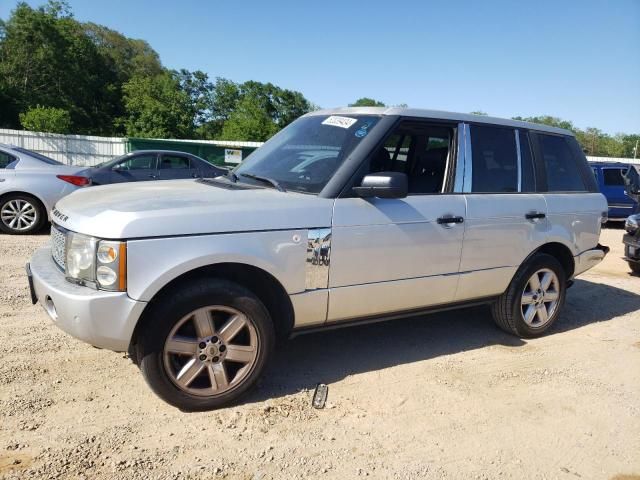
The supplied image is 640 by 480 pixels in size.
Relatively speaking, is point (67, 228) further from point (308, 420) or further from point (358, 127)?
point (358, 127)

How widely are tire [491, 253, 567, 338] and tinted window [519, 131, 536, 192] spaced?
2.09 feet

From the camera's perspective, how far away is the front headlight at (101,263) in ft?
8.91

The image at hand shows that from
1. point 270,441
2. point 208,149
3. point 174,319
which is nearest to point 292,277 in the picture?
point 174,319

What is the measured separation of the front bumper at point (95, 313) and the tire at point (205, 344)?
0.12 meters

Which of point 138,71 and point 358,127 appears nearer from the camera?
point 358,127

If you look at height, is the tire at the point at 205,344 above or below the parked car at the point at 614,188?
below

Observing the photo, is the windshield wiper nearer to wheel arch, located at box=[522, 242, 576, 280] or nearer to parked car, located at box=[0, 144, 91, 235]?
wheel arch, located at box=[522, 242, 576, 280]

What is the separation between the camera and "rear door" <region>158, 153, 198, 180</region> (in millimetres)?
11781

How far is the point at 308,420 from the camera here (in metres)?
3.11

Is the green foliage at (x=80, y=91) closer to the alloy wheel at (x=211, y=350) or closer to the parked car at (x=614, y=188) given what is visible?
the parked car at (x=614, y=188)

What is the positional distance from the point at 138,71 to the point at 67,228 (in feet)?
232

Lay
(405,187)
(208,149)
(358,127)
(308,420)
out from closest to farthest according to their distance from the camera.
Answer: (308,420)
(405,187)
(358,127)
(208,149)

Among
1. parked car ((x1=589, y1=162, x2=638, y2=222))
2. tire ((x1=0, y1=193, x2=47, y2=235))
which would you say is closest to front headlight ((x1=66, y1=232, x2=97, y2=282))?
tire ((x1=0, y1=193, x2=47, y2=235))

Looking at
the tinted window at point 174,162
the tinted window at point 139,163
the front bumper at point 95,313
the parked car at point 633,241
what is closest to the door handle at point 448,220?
the front bumper at point 95,313
